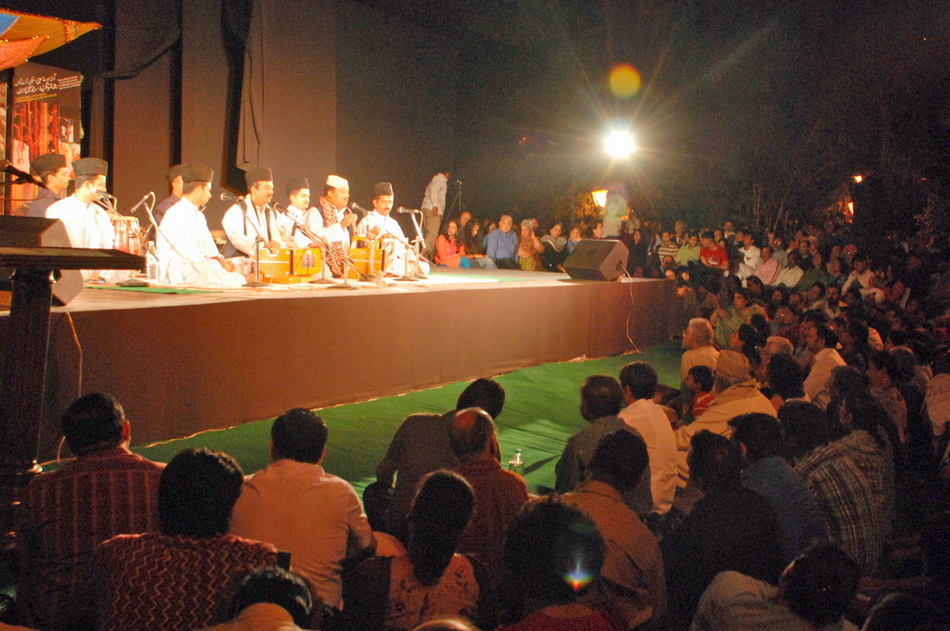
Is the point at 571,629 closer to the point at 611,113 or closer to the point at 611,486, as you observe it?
the point at 611,486

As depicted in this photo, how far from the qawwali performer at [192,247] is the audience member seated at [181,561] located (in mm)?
4672

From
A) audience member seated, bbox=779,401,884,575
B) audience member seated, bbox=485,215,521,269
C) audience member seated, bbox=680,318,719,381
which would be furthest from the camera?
audience member seated, bbox=485,215,521,269

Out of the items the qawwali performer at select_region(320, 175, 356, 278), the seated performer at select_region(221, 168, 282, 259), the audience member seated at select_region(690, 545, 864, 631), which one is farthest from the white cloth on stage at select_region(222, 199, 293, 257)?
the audience member seated at select_region(690, 545, 864, 631)

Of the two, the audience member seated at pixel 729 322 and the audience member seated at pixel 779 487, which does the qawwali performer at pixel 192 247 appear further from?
the audience member seated at pixel 729 322

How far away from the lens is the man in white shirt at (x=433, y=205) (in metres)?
13.3

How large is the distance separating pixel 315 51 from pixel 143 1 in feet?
7.88

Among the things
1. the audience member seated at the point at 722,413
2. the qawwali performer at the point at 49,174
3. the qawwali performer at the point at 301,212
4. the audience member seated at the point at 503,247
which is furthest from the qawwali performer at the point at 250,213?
the audience member seated at the point at 503,247

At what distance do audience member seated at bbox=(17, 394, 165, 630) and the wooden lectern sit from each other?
0.52m

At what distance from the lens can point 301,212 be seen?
8289mm

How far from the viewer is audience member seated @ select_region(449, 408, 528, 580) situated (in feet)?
8.96

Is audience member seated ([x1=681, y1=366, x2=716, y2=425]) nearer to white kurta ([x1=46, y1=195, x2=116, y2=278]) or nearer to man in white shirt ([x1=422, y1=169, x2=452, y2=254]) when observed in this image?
white kurta ([x1=46, y1=195, x2=116, y2=278])

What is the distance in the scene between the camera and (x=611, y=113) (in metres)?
16.8

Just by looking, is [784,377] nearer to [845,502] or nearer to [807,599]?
[845,502]

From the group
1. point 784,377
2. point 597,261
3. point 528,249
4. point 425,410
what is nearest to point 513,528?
point 784,377
